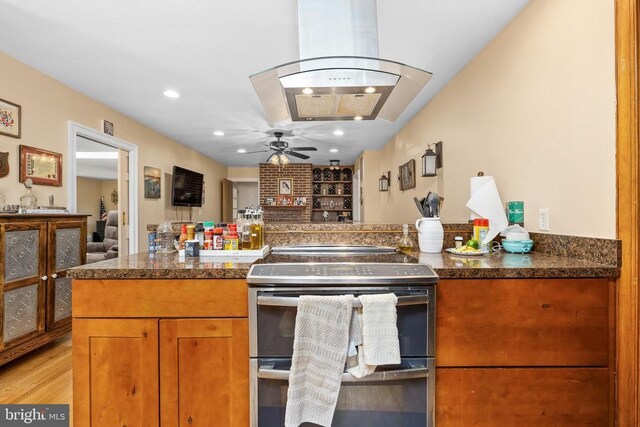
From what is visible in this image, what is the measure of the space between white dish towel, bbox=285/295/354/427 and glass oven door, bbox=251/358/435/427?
68mm

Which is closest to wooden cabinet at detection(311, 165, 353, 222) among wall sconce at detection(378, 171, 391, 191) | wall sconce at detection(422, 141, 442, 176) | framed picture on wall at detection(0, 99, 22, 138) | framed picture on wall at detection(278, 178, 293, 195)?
framed picture on wall at detection(278, 178, 293, 195)

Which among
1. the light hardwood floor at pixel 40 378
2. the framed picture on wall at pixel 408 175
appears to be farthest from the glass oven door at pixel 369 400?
the framed picture on wall at pixel 408 175

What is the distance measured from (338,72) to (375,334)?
1119 millimetres

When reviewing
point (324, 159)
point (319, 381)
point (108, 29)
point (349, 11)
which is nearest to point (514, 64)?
point (349, 11)

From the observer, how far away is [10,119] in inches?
95.7

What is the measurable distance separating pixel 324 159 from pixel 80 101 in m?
4.47

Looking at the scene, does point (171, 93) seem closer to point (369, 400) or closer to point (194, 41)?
point (194, 41)

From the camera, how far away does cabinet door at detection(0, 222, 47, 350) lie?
210 cm

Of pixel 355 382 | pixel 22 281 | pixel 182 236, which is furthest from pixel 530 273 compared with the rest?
pixel 22 281

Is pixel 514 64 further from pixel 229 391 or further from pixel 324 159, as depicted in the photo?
pixel 324 159

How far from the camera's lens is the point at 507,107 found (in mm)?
1929

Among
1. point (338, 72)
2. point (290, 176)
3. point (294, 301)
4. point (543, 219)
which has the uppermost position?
point (290, 176)

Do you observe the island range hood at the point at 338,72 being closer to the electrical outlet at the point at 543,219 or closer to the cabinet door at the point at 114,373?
the electrical outlet at the point at 543,219

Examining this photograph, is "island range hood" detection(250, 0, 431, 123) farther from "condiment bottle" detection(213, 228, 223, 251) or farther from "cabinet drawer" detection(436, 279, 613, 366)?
"cabinet drawer" detection(436, 279, 613, 366)
